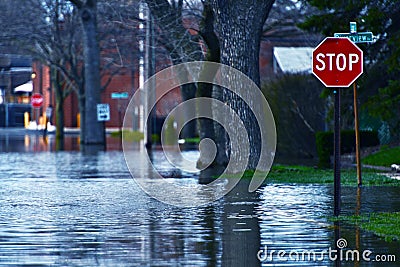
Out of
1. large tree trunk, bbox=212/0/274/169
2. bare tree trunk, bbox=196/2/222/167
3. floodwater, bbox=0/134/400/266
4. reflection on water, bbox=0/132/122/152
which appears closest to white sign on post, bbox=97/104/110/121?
reflection on water, bbox=0/132/122/152

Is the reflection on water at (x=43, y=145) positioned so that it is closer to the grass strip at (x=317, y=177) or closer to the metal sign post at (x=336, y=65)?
the grass strip at (x=317, y=177)

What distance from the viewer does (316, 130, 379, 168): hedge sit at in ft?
96.6

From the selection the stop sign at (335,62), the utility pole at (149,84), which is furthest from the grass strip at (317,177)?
the utility pole at (149,84)

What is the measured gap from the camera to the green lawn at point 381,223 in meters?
12.1

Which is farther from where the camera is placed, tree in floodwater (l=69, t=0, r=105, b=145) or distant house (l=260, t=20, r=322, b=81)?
tree in floodwater (l=69, t=0, r=105, b=145)

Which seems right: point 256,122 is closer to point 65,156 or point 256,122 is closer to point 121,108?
point 65,156

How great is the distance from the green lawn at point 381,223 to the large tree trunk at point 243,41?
9089 millimetres

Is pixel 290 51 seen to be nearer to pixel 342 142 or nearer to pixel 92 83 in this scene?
pixel 92 83

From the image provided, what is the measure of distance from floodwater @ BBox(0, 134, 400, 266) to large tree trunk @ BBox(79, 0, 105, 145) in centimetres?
2442

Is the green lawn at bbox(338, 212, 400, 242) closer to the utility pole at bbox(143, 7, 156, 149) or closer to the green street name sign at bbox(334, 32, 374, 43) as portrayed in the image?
the green street name sign at bbox(334, 32, 374, 43)

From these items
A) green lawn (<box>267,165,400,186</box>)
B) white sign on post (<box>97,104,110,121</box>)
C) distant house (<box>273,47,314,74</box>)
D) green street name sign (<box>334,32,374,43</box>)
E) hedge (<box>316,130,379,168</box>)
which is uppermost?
distant house (<box>273,47,314,74</box>)

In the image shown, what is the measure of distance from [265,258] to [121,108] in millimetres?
60264

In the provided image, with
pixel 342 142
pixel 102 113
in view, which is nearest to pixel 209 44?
pixel 342 142

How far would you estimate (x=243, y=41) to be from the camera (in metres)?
22.7
